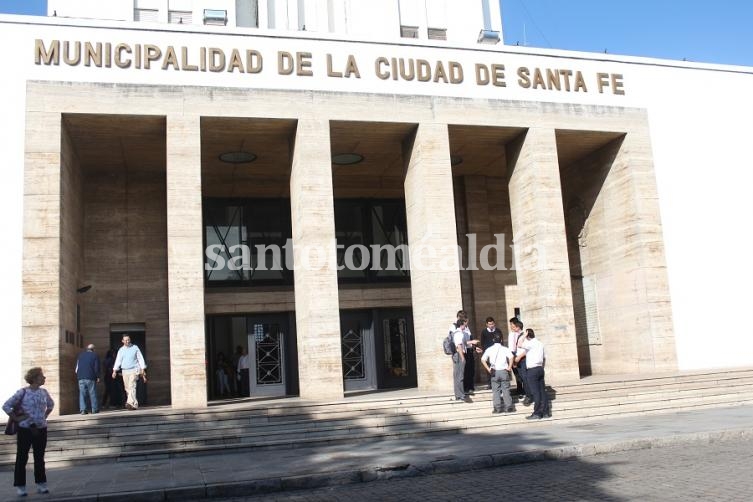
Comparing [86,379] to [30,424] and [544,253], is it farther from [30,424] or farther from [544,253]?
[544,253]

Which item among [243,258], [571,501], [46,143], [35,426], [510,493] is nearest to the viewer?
[571,501]

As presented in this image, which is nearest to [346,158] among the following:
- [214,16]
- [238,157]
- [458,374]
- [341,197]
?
[341,197]

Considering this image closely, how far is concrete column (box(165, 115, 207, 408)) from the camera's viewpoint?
50.3 ft

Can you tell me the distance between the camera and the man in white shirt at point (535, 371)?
1353 centimetres

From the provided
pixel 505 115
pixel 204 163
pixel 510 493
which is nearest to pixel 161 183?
pixel 204 163

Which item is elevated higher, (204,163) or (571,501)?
(204,163)

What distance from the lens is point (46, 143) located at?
15.7 m

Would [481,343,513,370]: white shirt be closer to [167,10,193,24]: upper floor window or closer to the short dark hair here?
the short dark hair

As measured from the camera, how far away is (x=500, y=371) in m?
14.1

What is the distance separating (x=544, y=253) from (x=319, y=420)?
753cm

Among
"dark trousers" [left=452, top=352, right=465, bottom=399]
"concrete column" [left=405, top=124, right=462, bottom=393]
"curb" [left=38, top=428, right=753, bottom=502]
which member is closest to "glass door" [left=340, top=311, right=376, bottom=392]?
"concrete column" [left=405, top=124, right=462, bottom=393]

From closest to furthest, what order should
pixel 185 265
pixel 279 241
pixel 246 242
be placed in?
pixel 185 265 < pixel 246 242 < pixel 279 241

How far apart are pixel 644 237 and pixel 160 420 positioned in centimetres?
1279

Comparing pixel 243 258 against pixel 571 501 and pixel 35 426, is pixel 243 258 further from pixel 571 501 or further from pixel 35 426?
pixel 571 501
